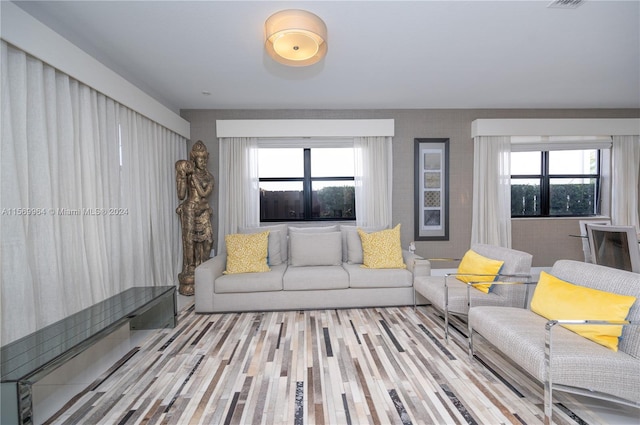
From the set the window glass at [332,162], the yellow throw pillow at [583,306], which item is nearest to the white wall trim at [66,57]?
the window glass at [332,162]

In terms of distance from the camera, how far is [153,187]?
355 cm

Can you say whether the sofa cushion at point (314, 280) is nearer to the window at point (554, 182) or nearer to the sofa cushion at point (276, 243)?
the sofa cushion at point (276, 243)

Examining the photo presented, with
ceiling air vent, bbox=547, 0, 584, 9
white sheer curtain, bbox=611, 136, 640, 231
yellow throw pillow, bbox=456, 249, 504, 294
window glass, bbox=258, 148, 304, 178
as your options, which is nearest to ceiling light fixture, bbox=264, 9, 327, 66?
ceiling air vent, bbox=547, 0, 584, 9

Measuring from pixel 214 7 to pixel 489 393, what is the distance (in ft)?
10.6

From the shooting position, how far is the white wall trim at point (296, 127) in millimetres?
4172

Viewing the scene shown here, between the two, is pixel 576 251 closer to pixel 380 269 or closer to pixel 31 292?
pixel 380 269

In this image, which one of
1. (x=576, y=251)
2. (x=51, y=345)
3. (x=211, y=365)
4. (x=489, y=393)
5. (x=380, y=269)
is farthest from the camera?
(x=576, y=251)

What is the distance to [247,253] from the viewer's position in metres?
3.32

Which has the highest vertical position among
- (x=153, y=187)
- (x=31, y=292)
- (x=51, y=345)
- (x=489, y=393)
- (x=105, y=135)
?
(x=105, y=135)

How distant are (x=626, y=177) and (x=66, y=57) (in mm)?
7198

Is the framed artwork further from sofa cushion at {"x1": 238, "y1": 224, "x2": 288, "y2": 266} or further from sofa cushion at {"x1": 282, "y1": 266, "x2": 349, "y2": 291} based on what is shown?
sofa cushion at {"x1": 238, "y1": 224, "x2": 288, "y2": 266}

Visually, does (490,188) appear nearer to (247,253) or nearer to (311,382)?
(247,253)

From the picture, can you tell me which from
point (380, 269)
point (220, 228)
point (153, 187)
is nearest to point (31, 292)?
point (153, 187)

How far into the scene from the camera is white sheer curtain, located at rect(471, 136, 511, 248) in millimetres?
4379
